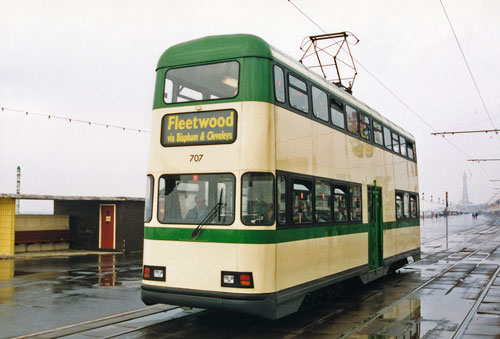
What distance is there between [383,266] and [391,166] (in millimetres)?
3139

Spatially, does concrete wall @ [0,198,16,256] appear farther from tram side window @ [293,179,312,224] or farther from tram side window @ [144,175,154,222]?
tram side window @ [293,179,312,224]

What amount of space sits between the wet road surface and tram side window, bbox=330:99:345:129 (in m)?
3.73

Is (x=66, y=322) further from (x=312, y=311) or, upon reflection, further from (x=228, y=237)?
(x=312, y=311)

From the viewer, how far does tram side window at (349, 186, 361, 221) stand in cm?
1197

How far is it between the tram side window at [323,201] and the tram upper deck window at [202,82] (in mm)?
2789

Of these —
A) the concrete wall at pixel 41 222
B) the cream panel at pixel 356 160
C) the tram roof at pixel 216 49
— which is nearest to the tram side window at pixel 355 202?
the cream panel at pixel 356 160

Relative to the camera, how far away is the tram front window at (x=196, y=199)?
8.27 m

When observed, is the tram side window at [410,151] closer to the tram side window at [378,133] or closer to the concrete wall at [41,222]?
the tram side window at [378,133]

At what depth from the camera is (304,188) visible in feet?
30.8

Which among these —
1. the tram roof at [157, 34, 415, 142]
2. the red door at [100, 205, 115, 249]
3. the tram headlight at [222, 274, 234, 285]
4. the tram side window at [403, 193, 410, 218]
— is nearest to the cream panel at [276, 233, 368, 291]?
the tram headlight at [222, 274, 234, 285]

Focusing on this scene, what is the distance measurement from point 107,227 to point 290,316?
1637 centimetres

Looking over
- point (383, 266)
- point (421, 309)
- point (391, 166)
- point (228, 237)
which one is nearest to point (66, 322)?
point (228, 237)

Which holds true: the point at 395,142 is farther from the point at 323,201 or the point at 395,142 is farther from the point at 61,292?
the point at 61,292

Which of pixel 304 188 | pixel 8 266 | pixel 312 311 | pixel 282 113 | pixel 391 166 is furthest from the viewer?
pixel 8 266
